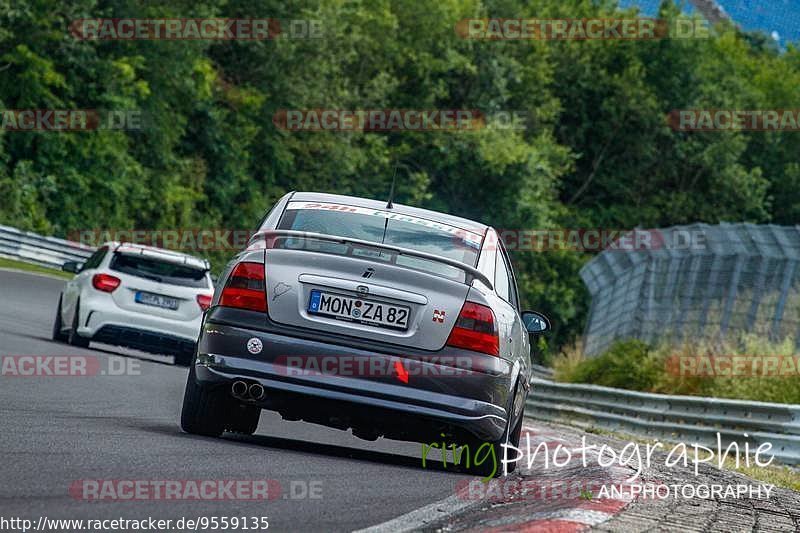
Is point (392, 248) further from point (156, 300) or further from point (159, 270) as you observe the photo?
point (159, 270)

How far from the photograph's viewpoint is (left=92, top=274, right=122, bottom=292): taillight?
18547 millimetres

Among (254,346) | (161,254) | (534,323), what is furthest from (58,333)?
(254,346)

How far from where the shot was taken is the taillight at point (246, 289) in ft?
29.8

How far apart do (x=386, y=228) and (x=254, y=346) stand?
4.21 feet

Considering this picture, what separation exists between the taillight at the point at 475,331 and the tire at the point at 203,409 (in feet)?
4.73

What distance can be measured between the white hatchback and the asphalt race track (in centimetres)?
422

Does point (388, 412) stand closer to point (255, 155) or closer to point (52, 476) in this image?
point (52, 476)

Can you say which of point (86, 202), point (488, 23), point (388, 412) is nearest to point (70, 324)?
point (388, 412)

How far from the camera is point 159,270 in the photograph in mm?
19359

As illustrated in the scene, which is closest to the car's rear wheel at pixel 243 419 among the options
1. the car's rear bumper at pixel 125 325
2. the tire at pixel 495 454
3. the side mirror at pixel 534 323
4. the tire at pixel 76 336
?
the tire at pixel 495 454

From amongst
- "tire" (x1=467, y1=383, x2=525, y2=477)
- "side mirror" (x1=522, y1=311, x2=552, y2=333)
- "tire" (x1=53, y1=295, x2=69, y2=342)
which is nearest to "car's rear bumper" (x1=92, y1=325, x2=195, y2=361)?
"tire" (x1=53, y1=295, x2=69, y2=342)

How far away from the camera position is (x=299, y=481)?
8.21 metres

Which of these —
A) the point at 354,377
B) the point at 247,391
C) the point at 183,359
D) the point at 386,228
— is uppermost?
the point at 386,228

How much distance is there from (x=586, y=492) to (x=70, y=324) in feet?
38.6
